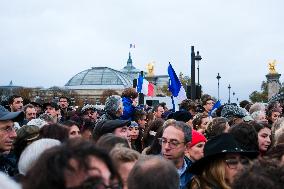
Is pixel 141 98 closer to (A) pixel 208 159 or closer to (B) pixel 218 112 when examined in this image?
(B) pixel 218 112

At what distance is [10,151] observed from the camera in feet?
17.5

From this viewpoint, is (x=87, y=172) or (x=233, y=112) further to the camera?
(x=233, y=112)

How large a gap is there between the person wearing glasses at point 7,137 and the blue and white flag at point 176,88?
7.94 m

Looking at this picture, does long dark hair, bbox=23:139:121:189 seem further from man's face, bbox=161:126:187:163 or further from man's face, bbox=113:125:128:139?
man's face, bbox=113:125:128:139

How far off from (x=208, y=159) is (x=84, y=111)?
22.4 feet

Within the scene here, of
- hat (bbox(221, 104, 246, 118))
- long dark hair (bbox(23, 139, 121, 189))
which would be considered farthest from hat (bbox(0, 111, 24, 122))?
hat (bbox(221, 104, 246, 118))

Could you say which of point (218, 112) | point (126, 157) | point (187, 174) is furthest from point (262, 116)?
point (126, 157)

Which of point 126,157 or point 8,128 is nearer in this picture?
point 126,157

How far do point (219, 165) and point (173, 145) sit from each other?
3.72 feet

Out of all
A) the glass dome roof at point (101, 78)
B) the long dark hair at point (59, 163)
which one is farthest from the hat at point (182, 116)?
the glass dome roof at point (101, 78)

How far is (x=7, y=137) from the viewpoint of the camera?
5.35 metres

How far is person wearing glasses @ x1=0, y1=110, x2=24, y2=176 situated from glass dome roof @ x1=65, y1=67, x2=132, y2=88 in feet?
403

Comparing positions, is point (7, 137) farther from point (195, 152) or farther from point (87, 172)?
point (87, 172)

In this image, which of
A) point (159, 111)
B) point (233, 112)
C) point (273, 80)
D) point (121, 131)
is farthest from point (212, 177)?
point (273, 80)
